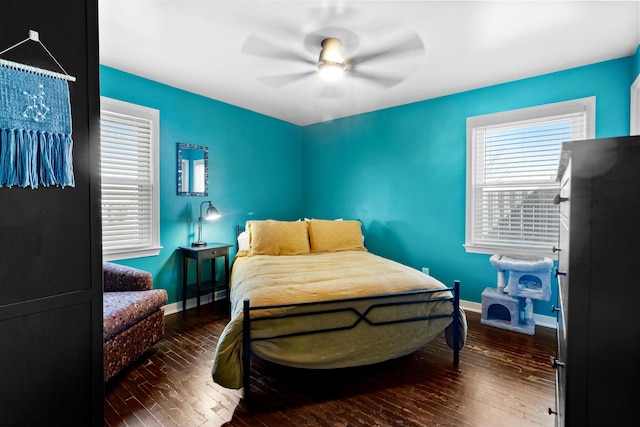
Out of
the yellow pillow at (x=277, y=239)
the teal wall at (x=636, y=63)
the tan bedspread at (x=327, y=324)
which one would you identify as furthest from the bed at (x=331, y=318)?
the teal wall at (x=636, y=63)

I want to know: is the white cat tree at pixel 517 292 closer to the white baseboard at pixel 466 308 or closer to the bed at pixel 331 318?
the white baseboard at pixel 466 308

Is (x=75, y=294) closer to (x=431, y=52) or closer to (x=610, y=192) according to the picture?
(x=610, y=192)

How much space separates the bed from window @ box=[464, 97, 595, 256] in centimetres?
137

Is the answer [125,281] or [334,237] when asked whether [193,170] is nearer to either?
[125,281]

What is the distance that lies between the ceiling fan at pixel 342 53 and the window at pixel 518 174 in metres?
1.27

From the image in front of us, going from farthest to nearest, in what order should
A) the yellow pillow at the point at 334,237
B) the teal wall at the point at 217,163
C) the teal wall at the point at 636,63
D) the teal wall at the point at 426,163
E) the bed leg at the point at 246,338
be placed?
the yellow pillow at the point at 334,237
the teal wall at the point at 217,163
the teal wall at the point at 426,163
the teal wall at the point at 636,63
the bed leg at the point at 246,338

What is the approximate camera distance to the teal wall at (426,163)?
9.71 ft

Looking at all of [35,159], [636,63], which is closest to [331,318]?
[35,159]

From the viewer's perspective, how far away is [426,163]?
156 inches

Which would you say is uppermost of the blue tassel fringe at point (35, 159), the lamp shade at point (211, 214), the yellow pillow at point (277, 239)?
the blue tassel fringe at point (35, 159)

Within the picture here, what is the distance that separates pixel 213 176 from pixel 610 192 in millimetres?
3749

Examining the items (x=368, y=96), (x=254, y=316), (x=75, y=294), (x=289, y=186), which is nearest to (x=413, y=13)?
(x=368, y=96)

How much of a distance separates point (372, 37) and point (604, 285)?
2.21m

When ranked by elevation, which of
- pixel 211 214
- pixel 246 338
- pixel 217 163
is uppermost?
pixel 217 163
